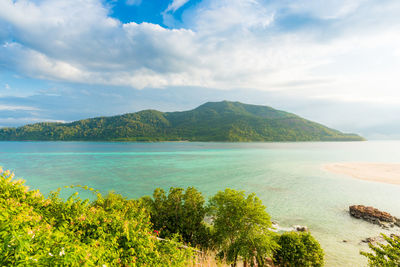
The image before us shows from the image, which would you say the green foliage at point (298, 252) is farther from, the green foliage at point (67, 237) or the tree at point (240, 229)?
the green foliage at point (67, 237)

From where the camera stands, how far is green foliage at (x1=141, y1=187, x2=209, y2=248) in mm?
20125

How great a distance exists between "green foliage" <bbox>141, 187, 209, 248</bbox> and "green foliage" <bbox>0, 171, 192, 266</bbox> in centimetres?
1169

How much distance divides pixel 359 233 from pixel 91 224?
37885mm

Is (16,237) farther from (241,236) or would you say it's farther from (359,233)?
(359,233)

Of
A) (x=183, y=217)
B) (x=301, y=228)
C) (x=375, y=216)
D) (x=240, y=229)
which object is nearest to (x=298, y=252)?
(x=240, y=229)

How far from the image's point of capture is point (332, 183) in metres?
62.2

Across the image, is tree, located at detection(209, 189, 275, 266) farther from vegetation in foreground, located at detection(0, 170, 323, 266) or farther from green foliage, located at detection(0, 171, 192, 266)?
green foliage, located at detection(0, 171, 192, 266)

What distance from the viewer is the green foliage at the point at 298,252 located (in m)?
18.2

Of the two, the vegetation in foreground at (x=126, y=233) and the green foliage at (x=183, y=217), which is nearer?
the vegetation in foreground at (x=126, y=233)

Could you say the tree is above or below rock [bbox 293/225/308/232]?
above

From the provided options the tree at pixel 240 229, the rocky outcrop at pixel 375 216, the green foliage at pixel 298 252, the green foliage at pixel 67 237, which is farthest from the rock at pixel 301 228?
the green foliage at pixel 67 237

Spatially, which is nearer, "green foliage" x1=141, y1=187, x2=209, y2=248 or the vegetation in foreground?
the vegetation in foreground

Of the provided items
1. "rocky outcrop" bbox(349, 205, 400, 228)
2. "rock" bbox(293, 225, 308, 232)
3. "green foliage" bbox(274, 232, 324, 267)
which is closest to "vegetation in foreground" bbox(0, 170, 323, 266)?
"green foliage" bbox(274, 232, 324, 267)

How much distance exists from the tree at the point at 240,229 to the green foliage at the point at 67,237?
9.74m
